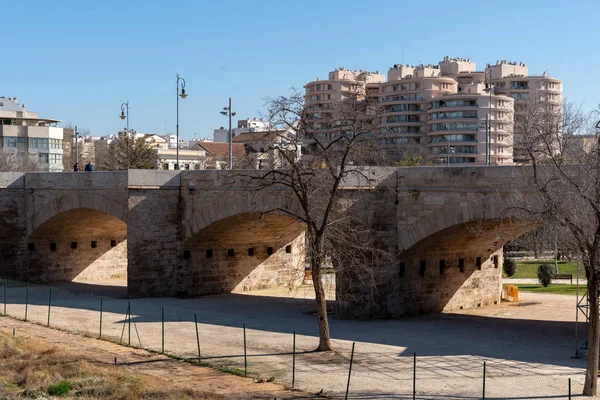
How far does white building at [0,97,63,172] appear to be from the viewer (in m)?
78.5

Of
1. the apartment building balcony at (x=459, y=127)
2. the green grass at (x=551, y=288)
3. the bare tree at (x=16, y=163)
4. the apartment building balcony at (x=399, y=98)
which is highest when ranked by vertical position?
the apartment building balcony at (x=399, y=98)

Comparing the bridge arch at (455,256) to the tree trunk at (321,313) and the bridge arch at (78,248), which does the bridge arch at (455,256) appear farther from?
the bridge arch at (78,248)

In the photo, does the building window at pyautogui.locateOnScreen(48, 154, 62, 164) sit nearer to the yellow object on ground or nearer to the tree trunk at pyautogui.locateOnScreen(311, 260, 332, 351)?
the yellow object on ground

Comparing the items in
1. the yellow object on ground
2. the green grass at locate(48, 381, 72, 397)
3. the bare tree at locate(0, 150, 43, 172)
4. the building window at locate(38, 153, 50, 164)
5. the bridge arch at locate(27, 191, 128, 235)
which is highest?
the building window at locate(38, 153, 50, 164)

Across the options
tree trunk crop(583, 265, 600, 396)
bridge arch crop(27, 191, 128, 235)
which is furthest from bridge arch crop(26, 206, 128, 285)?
tree trunk crop(583, 265, 600, 396)

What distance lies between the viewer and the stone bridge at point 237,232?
26.9 m

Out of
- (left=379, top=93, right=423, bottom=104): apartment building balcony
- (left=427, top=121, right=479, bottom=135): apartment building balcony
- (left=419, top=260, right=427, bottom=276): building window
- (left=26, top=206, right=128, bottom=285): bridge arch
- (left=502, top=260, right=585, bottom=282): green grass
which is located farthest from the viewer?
(left=379, top=93, right=423, bottom=104): apartment building balcony

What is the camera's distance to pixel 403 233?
27.8 m

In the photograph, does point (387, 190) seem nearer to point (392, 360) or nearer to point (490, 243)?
point (490, 243)

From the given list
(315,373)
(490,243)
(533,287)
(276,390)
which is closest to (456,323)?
(490,243)

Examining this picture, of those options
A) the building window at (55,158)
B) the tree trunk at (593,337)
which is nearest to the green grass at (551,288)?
the tree trunk at (593,337)

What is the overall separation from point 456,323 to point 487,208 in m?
5.24

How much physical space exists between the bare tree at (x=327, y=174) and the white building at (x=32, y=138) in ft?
180

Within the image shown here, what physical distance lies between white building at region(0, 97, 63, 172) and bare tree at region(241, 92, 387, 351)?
54748 millimetres
